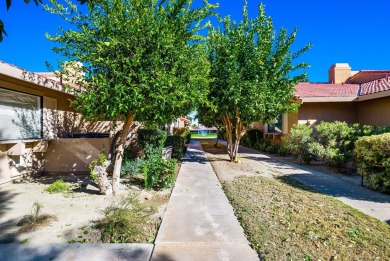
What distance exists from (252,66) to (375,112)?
732 centimetres

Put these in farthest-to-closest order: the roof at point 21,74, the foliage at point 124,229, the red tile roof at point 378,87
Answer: the red tile roof at point 378,87
the roof at point 21,74
the foliage at point 124,229

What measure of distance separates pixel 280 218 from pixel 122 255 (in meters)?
2.81

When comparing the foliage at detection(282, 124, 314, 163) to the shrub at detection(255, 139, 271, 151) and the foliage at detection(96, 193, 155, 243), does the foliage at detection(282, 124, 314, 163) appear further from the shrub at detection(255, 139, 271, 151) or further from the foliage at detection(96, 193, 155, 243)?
the foliage at detection(96, 193, 155, 243)

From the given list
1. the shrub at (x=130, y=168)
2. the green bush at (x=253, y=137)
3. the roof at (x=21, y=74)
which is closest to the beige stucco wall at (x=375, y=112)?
the green bush at (x=253, y=137)

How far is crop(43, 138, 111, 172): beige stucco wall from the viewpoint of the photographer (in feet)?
28.9

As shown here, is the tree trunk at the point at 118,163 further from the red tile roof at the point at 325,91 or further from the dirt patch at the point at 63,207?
the red tile roof at the point at 325,91

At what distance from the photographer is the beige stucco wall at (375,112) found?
36.7 feet

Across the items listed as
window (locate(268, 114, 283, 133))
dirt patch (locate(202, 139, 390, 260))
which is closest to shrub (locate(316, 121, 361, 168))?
dirt patch (locate(202, 139, 390, 260))

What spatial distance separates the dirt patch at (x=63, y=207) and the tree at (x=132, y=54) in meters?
0.85

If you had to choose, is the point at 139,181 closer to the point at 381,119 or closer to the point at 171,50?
the point at 171,50

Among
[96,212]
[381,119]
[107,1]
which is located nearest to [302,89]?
[381,119]

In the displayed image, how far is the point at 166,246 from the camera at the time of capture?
11.3 ft

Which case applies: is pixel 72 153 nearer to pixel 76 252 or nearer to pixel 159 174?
pixel 159 174

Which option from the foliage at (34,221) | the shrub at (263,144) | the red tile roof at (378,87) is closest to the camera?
the foliage at (34,221)
